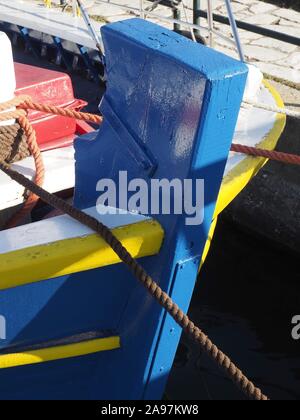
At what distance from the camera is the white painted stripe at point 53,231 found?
2002mm

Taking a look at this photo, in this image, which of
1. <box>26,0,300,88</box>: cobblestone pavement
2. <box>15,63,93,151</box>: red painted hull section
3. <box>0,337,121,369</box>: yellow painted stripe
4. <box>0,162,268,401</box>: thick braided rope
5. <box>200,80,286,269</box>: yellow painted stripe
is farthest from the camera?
<box>26,0,300,88</box>: cobblestone pavement

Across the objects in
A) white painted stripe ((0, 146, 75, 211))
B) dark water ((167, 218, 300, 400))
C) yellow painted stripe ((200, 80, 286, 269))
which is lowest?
dark water ((167, 218, 300, 400))

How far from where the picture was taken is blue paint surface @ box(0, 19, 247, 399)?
6.28 feet

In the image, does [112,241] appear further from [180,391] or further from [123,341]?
[180,391]

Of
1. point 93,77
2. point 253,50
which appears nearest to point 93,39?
point 93,77

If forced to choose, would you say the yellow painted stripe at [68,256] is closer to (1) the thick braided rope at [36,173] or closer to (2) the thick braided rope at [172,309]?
(2) the thick braided rope at [172,309]

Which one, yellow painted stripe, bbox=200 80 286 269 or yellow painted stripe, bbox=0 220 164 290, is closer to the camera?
yellow painted stripe, bbox=0 220 164 290

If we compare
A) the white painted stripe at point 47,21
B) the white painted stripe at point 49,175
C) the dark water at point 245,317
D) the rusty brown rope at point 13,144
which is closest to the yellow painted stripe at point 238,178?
the white painted stripe at point 49,175

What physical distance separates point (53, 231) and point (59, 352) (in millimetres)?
489

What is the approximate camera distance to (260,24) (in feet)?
22.8

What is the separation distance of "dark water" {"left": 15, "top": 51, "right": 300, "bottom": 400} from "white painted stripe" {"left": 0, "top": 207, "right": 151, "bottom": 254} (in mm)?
1793

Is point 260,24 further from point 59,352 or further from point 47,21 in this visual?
point 59,352

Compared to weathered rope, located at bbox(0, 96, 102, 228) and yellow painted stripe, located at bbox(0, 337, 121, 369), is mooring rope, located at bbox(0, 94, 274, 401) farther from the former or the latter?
weathered rope, located at bbox(0, 96, 102, 228)

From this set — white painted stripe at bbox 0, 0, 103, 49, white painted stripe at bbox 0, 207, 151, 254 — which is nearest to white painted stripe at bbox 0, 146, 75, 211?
white painted stripe at bbox 0, 207, 151, 254
